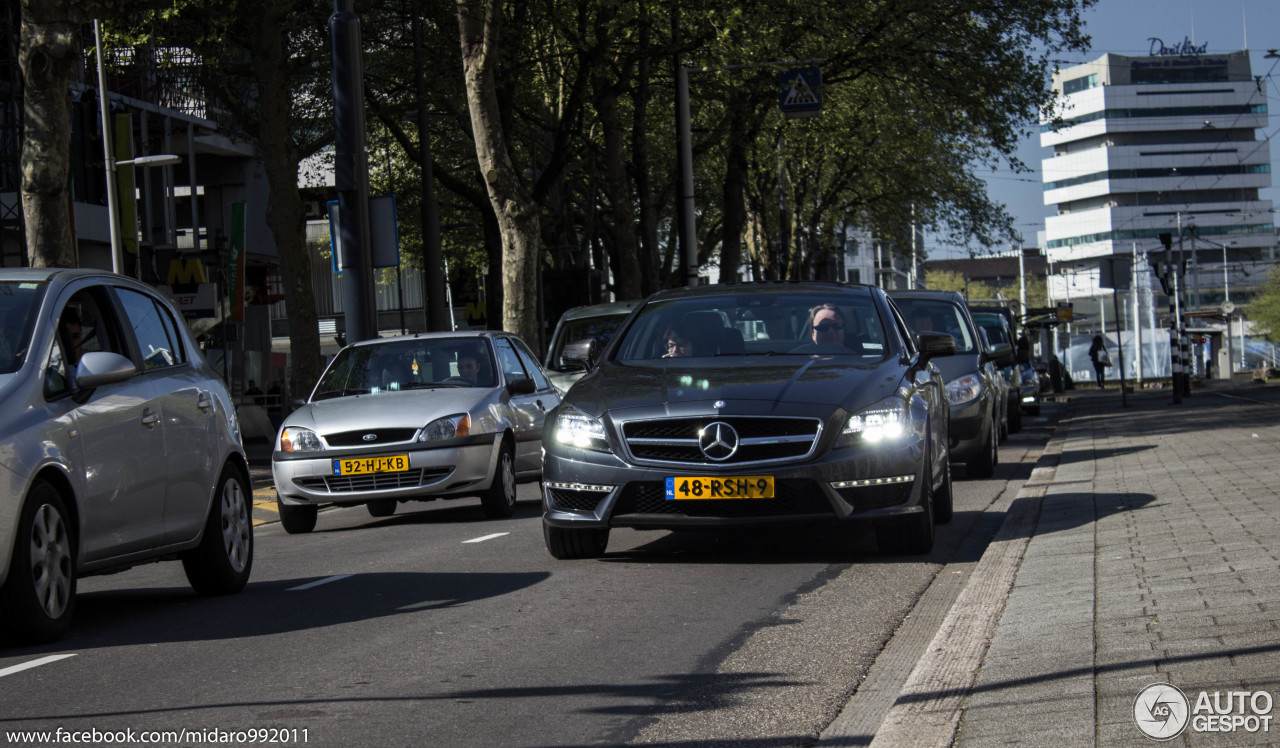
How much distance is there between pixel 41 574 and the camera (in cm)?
668

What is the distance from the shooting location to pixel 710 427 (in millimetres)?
8469

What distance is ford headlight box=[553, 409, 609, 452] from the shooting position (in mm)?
8719

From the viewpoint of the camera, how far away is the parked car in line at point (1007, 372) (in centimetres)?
2508

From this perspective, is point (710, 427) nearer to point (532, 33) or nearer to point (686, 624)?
point (686, 624)

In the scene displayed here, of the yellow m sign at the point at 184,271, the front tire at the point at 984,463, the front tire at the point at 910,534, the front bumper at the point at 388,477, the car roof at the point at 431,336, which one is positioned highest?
the yellow m sign at the point at 184,271

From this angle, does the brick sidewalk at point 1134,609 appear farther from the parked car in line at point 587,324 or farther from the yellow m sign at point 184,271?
the yellow m sign at point 184,271

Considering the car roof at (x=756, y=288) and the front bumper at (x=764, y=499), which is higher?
the car roof at (x=756, y=288)

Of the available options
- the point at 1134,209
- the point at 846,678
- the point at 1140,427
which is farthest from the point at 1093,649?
the point at 1134,209

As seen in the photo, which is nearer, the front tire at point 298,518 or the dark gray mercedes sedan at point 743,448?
the dark gray mercedes sedan at point 743,448

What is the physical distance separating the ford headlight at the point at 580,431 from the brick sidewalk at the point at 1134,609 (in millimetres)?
2343

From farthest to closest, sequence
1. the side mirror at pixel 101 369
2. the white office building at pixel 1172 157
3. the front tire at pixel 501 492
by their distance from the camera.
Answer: the white office building at pixel 1172 157 < the front tire at pixel 501 492 < the side mirror at pixel 101 369

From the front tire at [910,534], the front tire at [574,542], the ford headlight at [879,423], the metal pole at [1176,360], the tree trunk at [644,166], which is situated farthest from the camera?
the metal pole at [1176,360]

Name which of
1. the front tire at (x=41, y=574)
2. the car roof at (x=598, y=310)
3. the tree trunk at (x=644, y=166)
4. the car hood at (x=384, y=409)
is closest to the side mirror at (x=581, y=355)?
the car hood at (x=384, y=409)

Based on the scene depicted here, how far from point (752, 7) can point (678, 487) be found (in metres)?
23.7
